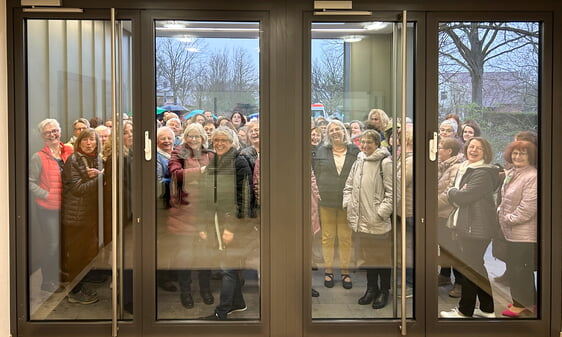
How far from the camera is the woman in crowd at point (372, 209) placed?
325cm

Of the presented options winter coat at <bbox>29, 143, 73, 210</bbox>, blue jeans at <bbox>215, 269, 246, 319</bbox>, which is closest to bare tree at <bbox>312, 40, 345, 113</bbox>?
blue jeans at <bbox>215, 269, 246, 319</bbox>

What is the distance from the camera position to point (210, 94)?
320cm

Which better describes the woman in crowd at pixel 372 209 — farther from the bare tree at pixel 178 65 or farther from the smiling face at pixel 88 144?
the smiling face at pixel 88 144

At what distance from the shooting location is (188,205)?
324 cm

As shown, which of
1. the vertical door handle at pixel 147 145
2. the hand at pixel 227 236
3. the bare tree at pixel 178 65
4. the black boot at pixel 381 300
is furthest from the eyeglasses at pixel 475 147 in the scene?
the vertical door handle at pixel 147 145

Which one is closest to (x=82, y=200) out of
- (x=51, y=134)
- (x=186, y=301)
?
(x=51, y=134)

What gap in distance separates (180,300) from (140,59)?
5.21 feet

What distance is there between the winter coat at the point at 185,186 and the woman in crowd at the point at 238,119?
0.25 metres

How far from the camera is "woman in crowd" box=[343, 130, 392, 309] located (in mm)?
3254

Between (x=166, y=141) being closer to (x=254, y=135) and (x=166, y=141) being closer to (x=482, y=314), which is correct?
(x=254, y=135)

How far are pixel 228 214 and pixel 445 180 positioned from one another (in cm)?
144

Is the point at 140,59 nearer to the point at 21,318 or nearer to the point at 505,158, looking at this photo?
the point at 21,318

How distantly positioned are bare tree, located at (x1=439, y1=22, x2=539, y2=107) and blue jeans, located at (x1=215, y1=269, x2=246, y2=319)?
194 cm

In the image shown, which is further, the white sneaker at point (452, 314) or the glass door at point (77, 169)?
the white sneaker at point (452, 314)
